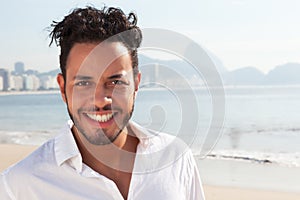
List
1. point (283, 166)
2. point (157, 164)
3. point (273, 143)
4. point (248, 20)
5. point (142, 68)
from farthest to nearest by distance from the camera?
1. point (248, 20)
2. point (273, 143)
3. point (283, 166)
4. point (157, 164)
5. point (142, 68)

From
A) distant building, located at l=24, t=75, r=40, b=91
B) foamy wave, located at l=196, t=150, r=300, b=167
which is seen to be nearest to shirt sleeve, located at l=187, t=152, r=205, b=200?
foamy wave, located at l=196, t=150, r=300, b=167

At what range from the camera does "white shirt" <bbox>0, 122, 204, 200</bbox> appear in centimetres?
141

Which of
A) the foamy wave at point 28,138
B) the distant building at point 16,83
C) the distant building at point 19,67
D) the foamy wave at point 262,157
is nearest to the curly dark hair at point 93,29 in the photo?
the foamy wave at point 262,157

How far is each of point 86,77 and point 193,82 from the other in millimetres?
316

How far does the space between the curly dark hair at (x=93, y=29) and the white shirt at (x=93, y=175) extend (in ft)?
0.83

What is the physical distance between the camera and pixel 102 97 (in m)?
1.43

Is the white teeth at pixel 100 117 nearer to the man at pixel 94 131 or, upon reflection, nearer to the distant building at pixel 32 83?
the man at pixel 94 131

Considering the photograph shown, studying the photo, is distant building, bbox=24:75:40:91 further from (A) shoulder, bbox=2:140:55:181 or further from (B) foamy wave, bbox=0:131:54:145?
(A) shoulder, bbox=2:140:55:181

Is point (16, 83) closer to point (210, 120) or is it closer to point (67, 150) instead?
point (67, 150)

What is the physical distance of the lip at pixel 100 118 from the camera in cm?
142

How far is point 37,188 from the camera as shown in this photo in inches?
55.9

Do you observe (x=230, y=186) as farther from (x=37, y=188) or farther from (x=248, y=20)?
(x=248, y=20)

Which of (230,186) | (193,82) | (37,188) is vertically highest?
(193,82)

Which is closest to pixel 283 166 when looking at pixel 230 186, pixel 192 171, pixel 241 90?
pixel 230 186
